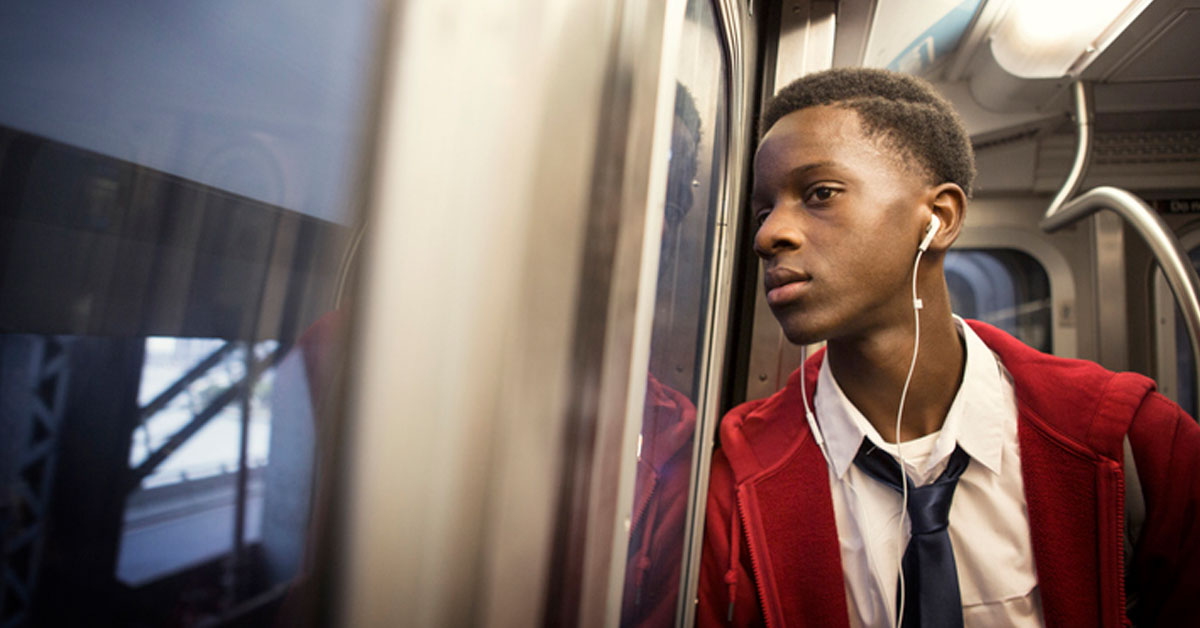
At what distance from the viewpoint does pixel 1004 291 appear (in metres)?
2.89

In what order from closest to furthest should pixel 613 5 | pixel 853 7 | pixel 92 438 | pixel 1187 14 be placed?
pixel 92 438
pixel 613 5
pixel 853 7
pixel 1187 14

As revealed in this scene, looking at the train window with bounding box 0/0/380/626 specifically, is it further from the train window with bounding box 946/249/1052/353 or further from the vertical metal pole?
the train window with bounding box 946/249/1052/353

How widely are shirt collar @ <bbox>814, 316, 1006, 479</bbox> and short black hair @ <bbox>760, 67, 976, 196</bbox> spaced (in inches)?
13.5

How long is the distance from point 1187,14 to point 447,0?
256 cm

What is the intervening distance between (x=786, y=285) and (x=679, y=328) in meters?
0.20

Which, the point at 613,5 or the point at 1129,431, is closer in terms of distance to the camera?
the point at 613,5

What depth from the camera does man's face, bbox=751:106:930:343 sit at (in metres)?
0.89

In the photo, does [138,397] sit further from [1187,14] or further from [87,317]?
[1187,14]

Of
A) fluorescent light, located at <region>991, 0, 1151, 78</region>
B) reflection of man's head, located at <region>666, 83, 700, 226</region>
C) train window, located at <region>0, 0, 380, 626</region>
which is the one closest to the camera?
train window, located at <region>0, 0, 380, 626</region>

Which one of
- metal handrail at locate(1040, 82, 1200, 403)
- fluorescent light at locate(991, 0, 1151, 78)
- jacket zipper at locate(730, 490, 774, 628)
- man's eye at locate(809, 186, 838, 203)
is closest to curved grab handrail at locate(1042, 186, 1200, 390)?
metal handrail at locate(1040, 82, 1200, 403)

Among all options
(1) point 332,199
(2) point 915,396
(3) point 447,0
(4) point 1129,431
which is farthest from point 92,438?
(4) point 1129,431

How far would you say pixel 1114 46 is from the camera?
1.86m

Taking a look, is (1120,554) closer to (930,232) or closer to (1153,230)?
(930,232)

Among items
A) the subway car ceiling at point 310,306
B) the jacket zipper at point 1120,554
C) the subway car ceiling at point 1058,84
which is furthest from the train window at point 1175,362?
the subway car ceiling at point 310,306
